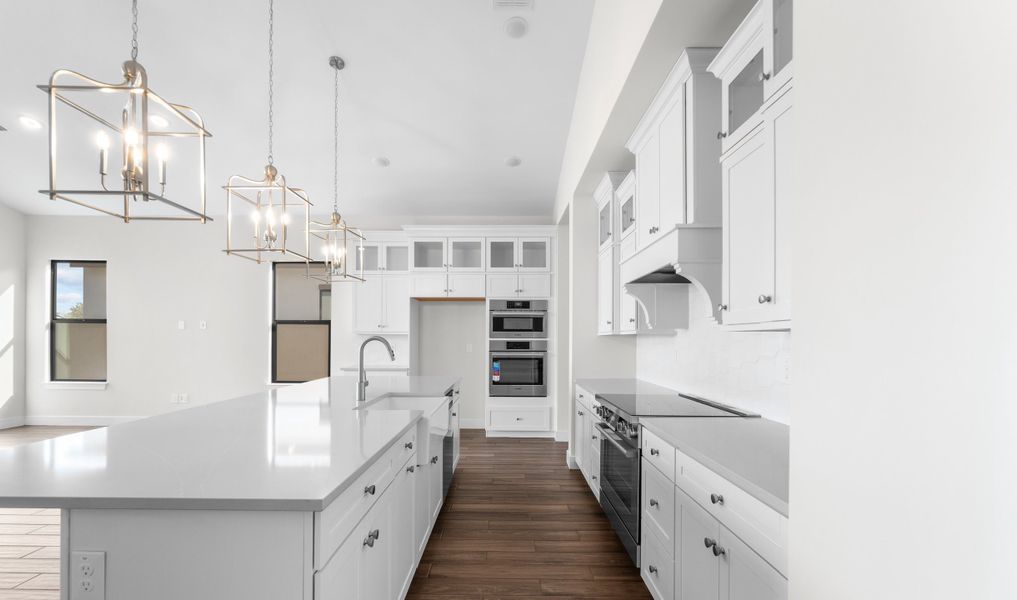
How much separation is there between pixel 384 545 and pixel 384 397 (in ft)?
4.53

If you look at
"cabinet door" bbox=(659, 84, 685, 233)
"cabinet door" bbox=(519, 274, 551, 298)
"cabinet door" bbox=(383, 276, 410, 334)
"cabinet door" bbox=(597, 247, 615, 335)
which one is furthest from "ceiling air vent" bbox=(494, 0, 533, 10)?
"cabinet door" bbox=(383, 276, 410, 334)

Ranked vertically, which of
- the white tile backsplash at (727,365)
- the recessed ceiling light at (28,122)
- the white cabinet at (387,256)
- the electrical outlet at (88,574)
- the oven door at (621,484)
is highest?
the recessed ceiling light at (28,122)

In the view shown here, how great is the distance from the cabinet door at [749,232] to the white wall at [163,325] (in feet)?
20.0

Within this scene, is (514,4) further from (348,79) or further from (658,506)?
(658,506)

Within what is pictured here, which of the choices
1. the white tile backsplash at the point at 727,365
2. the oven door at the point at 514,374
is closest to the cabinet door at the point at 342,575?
the white tile backsplash at the point at 727,365

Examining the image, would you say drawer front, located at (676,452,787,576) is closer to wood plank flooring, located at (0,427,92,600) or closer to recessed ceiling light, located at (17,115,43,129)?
wood plank flooring, located at (0,427,92,600)

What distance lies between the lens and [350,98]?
4453 mm

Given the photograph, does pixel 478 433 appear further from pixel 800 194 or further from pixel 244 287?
pixel 800 194

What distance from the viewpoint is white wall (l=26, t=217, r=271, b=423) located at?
21.2 feet

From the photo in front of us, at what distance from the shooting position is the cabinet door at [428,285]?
234 inches

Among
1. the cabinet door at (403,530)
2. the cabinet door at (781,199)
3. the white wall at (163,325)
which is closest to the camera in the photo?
the cabinet door at (781,199)

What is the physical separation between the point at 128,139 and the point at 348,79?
9.33ft

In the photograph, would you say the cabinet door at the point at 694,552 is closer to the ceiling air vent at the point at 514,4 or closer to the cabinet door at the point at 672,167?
the cabinet door at the point at 672,167

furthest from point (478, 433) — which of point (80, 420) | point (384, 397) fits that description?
point (80, 420)
